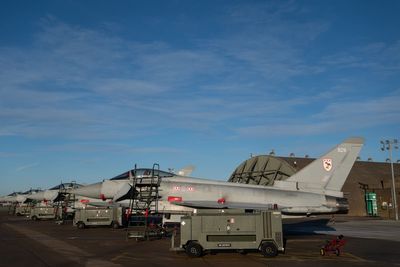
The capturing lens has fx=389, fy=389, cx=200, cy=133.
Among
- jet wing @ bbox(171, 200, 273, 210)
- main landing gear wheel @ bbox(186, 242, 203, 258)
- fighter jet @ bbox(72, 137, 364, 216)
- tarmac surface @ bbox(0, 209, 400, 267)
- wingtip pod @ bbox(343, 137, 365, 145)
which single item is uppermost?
wingtip pod @ bbox(343, 137, 365, 145)

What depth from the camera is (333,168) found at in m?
21.8

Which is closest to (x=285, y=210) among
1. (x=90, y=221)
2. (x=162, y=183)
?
(x=162, y=183)

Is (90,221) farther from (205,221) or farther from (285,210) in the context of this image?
(205,221)

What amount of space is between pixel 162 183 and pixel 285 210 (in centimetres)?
689

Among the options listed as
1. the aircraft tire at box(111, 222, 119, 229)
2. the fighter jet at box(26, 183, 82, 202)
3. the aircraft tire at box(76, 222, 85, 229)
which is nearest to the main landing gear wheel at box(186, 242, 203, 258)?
the aircraft tire at box(111, 222, 119, 229)

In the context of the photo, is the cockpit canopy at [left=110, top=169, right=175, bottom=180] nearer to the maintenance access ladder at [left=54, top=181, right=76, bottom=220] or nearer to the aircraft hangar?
the maintenance access ladder at [left=54, top=181, right=76, bottom=220]

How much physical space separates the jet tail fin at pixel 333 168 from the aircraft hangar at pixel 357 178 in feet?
91.6

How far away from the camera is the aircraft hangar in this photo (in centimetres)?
4969

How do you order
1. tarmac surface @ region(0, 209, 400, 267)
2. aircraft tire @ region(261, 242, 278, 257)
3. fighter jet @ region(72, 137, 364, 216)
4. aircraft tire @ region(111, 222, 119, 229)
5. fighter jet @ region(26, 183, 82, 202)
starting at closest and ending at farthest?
tarmac surface @ region(0, 209, 400, 267), aircraft tire @ region(261, 242, 278, 257), fighter jet @ region(72, 137, 364, 216), aircraft tire @ region(111, 222, 119, 229), fighter jet @ region(26, 183, 82, 202)

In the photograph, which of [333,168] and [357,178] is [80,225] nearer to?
[333,168]

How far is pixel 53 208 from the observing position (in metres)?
42.5

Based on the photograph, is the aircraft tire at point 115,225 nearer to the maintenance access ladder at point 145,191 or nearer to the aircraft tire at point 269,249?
the maintenance access ladder at point 145,191

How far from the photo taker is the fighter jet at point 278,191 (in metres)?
20.8

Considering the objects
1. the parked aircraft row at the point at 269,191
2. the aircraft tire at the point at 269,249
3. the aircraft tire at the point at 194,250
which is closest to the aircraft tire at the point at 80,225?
the parked aircraft row at the point at 269,191
